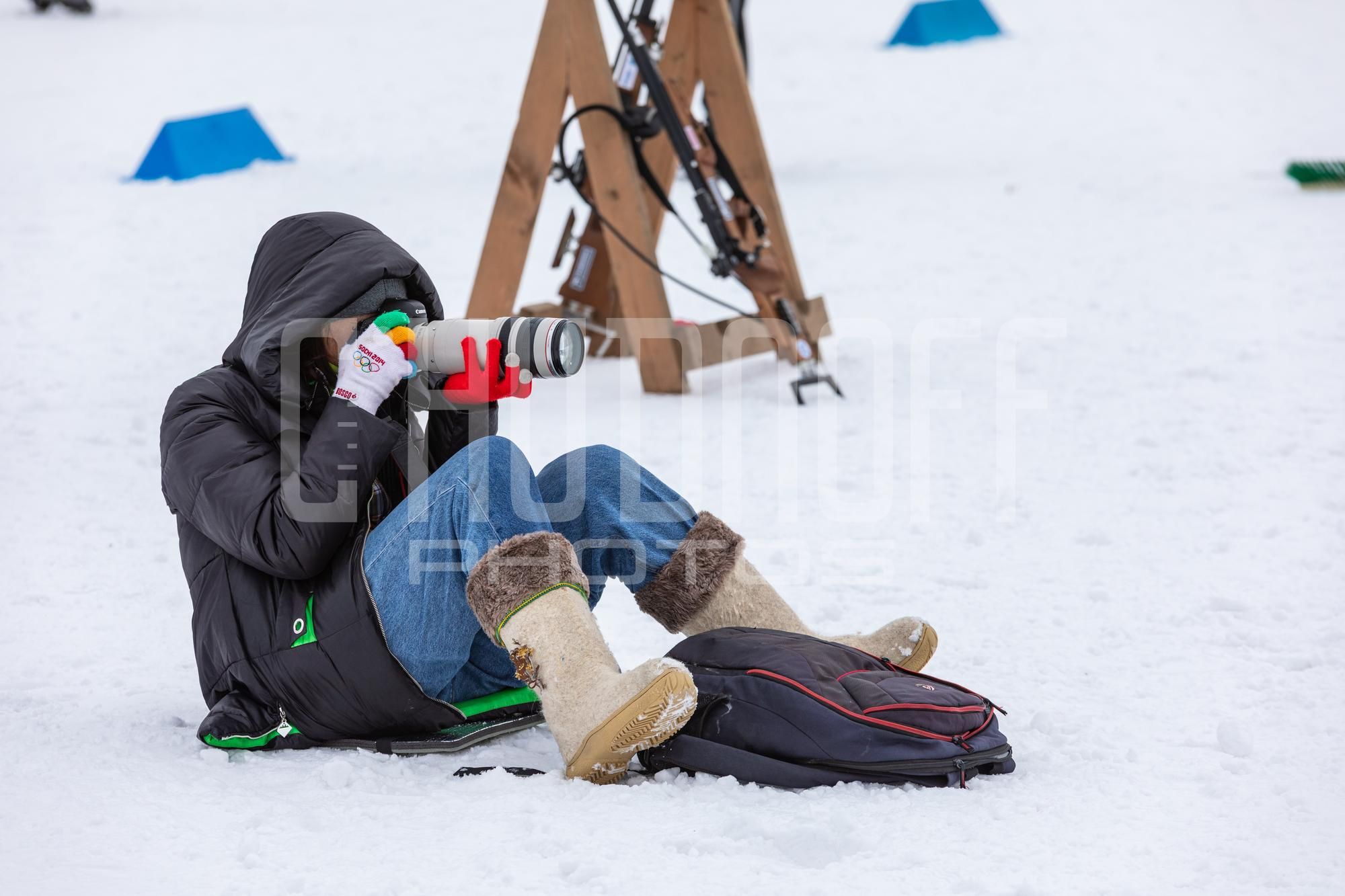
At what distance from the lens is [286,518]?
6.11 feet

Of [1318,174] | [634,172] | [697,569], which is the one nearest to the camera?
[697,569]

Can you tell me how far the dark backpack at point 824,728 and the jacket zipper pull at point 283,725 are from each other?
0.55 meters

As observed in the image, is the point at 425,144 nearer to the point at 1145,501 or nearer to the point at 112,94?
the point at 112,94

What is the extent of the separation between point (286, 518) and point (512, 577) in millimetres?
331

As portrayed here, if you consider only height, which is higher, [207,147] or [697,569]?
[697,569]

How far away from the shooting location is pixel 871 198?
24.3 feet

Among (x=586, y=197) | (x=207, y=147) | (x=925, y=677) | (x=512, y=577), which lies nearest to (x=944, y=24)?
(x=207, y=147)

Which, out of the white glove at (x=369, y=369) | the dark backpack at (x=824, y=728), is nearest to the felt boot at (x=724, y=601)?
the dark backpack at (x=824, y=728)

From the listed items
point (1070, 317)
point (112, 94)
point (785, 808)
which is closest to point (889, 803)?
point (785, 808)

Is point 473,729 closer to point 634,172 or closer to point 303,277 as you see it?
point 303,277

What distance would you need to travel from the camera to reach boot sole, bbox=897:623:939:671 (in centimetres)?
219

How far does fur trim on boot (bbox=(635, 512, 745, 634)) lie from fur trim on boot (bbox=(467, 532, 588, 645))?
1.00ft

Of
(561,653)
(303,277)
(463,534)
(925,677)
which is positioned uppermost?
(303,277)

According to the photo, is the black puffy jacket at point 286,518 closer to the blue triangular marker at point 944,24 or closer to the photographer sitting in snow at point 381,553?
the photographer sitting in snow at point 381,553
